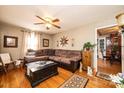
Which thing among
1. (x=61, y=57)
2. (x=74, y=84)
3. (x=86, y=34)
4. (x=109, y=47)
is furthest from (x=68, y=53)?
(x=109, y=47)

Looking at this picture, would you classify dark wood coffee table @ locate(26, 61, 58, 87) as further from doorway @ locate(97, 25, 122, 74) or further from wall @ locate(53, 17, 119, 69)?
doorway @ locate(97, 25, 122, 74)

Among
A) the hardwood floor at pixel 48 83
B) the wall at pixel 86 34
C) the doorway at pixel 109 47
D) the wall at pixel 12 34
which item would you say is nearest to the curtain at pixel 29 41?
the wall at pixel 12 34

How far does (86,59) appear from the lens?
3049 millimetres

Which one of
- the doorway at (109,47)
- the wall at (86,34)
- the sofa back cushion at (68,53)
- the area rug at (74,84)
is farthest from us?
the doorway at (109,47)

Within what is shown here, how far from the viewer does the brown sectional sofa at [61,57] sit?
9.96 ft

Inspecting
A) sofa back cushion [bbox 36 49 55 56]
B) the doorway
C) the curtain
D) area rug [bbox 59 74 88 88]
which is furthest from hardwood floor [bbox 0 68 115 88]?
the doorway

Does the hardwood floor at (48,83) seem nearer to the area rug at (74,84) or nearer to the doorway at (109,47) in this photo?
the area rug at (74,84)

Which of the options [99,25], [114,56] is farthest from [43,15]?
[114,56]

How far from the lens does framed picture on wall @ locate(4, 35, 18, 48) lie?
10.9ft

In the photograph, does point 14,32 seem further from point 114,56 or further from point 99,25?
point 114,56

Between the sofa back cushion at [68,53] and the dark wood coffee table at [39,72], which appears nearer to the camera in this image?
the dark wood coffee table at [39,72]

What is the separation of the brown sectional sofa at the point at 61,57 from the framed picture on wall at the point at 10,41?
0.75 meters

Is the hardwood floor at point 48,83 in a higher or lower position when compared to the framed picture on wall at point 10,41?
lower

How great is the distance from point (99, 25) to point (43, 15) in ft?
6.74
